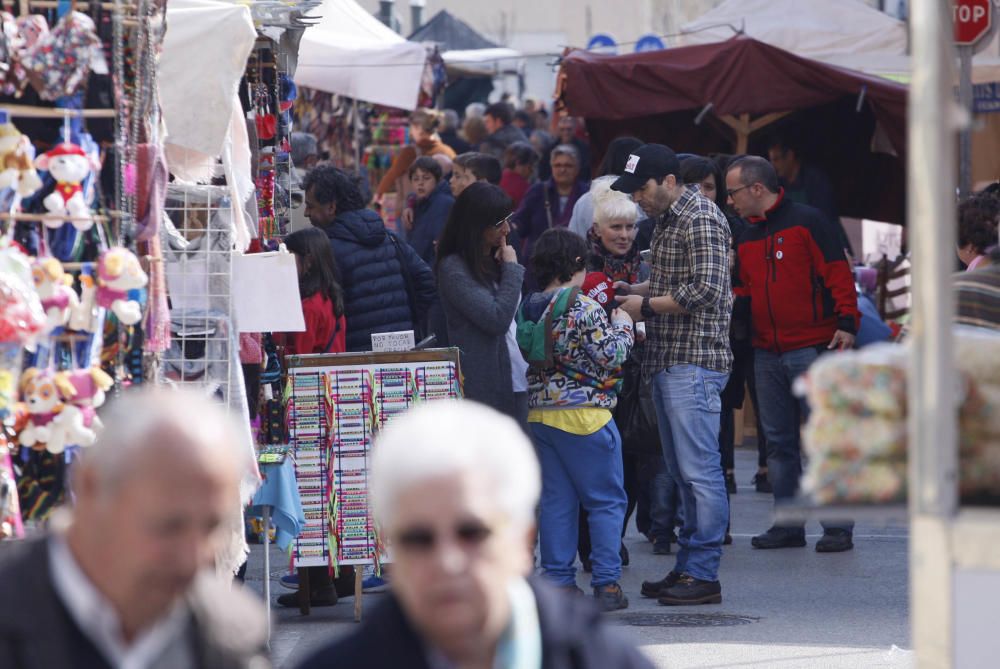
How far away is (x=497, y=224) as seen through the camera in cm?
724

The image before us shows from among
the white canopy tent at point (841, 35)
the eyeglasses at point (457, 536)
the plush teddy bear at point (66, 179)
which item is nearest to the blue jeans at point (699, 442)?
the plush teddy bear at point (66, 179)

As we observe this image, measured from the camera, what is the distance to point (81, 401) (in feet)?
15.9

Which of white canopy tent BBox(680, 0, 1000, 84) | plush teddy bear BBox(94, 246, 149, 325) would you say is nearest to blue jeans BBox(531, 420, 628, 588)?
plush teddy bear BBox(94, 246, 149, 325)

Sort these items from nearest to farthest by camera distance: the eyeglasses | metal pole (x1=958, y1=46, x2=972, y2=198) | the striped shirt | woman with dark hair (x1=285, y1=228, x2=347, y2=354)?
the eyeglasses, the striped shirt, woman with dark hair (x1=285, y1=228, x2=347, y2=354), metal pole (x1=958, y1=46, x2=972, y2=198)

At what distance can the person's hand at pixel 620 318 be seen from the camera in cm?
723

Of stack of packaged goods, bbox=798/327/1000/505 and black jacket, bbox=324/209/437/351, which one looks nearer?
stack of packaged goods, bbox=798/327/1000/505

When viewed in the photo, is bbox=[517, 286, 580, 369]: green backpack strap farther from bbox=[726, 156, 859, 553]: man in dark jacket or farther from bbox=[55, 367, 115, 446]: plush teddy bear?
bbox=[55, 367, 115, 446]: plush teddy bear

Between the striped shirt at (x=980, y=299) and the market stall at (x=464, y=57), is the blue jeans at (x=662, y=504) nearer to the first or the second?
the striped shirt at (x=980, y=299)

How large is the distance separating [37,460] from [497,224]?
2.85 m

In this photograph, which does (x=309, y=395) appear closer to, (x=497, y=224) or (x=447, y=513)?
(x=497, y=224)

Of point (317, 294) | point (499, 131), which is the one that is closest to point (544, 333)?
point (317, 294)

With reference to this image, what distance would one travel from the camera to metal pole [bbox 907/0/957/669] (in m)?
2.62

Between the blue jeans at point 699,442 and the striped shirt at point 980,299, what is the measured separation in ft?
10.3

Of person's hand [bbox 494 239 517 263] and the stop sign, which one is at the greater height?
the stop sign
